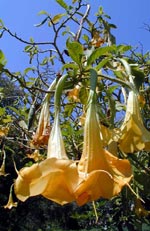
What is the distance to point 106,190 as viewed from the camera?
0.55 metres

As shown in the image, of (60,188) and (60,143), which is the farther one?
(60,143)

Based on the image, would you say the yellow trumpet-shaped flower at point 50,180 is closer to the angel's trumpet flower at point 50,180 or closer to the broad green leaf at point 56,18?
the angel's trumpet flower at point 50,180

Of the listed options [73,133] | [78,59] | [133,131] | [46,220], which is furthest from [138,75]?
[46,220]

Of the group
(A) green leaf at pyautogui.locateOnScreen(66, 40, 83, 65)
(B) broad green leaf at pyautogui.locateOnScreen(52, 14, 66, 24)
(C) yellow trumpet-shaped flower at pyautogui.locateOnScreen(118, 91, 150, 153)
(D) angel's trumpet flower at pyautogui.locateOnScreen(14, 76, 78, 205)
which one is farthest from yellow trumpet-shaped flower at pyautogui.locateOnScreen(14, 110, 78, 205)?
(B) broad green leaf at pyautogui.locateOnScreen(52, 14, 66, 24)

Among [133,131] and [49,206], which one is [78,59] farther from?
[49,206]

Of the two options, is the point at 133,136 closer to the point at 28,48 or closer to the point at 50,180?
the point at 50,180

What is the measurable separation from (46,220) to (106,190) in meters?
13.1

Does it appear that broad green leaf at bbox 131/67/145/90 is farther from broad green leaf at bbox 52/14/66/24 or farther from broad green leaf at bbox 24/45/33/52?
broad green leaf at bbox 24/45/33/52

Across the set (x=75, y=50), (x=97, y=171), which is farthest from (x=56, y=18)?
(x=97, y=171)

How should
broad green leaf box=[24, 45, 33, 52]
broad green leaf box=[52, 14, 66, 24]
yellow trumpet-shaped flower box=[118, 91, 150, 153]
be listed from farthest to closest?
broad green leaf box=[24, 45, 33, 52]
broad green leaf box=[52, 14, 66, 24]
yellow trumpet-shaped flower box=[118, 91, 150, 153]

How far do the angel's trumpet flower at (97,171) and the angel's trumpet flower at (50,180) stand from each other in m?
0.02

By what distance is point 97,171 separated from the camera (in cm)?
55

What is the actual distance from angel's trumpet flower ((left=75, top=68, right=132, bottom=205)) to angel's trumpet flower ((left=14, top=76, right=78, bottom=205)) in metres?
0.02

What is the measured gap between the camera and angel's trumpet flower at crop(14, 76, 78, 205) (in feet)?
1.71
